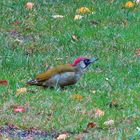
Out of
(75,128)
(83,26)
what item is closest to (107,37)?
(83,26)

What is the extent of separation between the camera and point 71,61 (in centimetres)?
1095

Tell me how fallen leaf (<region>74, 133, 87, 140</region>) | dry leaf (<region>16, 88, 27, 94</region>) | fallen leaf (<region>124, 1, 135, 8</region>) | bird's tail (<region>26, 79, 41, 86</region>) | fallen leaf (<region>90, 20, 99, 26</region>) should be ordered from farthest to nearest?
fallen leaf (<region>124, 1, 135, 8</region>) < fallen leaf (<region>90, 20, 99, 26</region>) < bird's tail (<region>26, 79, 41, 86</region>) < dry leaf (<region>16, 88, 27, 94</region>) < fallen leaf (<region>74, 133, 87, 140</region>)

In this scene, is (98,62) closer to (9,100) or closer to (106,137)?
(9,100)

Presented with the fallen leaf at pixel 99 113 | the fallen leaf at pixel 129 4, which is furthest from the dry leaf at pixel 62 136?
the fallen leaf at pixel 129 4

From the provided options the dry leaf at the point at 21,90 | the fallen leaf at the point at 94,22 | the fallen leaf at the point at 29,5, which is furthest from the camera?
the fallen leaf at the point at 29,5

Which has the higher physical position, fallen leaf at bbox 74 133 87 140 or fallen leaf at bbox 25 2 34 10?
fallen leaf at bbox 74 133 87 140

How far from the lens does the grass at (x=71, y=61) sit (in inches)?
305

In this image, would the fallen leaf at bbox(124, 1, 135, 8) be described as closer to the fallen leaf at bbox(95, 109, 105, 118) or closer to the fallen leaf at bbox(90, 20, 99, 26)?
the fallen leaf at bbox(90, 20, 99, 26)

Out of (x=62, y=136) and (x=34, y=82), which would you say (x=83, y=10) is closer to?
(x=34, y=82)

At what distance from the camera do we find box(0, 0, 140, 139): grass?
7.73 m

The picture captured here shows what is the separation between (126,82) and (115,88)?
1.52 feet

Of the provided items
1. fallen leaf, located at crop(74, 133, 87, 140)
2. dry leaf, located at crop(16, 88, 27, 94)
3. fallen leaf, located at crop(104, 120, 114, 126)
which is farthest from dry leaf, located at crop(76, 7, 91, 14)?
fallen leaf, located at crop(74, 133, 87, 140)

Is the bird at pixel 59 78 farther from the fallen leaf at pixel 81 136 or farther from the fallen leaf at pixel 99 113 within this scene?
the fallen leaf at pixel 81 136

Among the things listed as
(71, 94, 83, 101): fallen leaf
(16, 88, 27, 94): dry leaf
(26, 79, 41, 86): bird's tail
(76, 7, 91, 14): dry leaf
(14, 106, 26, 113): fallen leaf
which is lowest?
(76, 7, 91, 14): dry leaf
